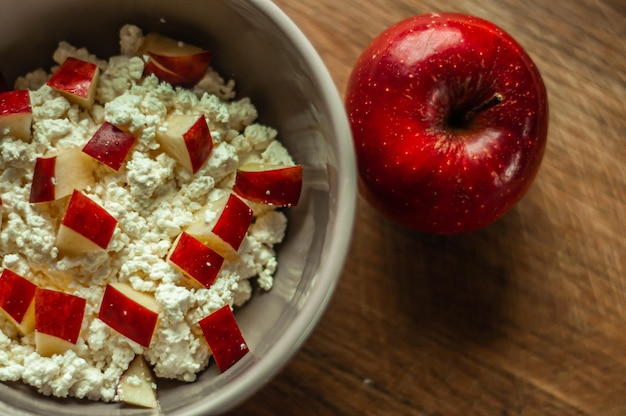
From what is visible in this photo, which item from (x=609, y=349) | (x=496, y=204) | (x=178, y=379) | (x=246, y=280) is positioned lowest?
(x=178, y=379)

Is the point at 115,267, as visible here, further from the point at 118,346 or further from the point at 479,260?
the point at 479,260

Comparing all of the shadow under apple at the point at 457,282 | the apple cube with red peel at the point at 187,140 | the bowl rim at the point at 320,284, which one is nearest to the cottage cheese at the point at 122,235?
the apple cube with red peel at the point at 187,140

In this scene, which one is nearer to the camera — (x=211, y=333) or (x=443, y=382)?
(x=211, y=333)

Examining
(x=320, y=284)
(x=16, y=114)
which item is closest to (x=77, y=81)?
(x=16, y=114)

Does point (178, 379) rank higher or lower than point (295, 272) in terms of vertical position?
lower

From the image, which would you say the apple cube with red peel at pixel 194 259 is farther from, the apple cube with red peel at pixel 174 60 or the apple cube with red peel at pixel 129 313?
the apple cube with red peel at pixel 174 60

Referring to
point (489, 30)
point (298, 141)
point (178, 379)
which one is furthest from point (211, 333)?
point (489, 30)

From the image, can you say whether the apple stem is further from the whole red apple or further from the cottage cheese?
the cottage cheese
